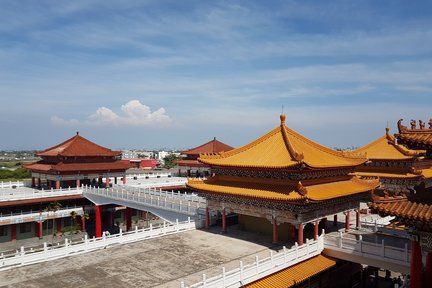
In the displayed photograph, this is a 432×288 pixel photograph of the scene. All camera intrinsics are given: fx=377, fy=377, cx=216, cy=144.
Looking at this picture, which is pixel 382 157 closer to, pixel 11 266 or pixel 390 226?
pixel 390 226

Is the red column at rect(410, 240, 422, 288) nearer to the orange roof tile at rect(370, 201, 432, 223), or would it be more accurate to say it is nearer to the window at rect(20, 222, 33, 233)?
the orange roof tile at rect(370, 201, 432, 223)

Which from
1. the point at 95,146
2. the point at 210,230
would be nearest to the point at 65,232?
the point at 95,146

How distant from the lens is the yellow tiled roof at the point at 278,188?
21.8 m

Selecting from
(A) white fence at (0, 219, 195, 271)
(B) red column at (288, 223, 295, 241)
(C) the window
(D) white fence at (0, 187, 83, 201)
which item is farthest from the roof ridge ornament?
(C) the window

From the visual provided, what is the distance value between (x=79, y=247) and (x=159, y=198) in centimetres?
1511

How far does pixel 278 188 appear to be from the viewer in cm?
2328

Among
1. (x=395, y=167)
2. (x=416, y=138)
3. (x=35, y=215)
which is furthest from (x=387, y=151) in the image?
(x=35, y=215)

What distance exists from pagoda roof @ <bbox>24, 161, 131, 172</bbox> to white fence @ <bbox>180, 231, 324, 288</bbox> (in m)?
33.1

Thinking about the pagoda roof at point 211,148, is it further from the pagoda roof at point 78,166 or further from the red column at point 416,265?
the red column at point 416,265

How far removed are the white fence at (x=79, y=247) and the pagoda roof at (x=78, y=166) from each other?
74.5 feet

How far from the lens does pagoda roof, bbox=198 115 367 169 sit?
23.7m

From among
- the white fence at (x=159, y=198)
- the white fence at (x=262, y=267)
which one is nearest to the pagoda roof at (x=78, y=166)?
the white fence at (x=159, y=198)

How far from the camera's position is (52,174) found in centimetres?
4641

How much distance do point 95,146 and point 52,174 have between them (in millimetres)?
6951
